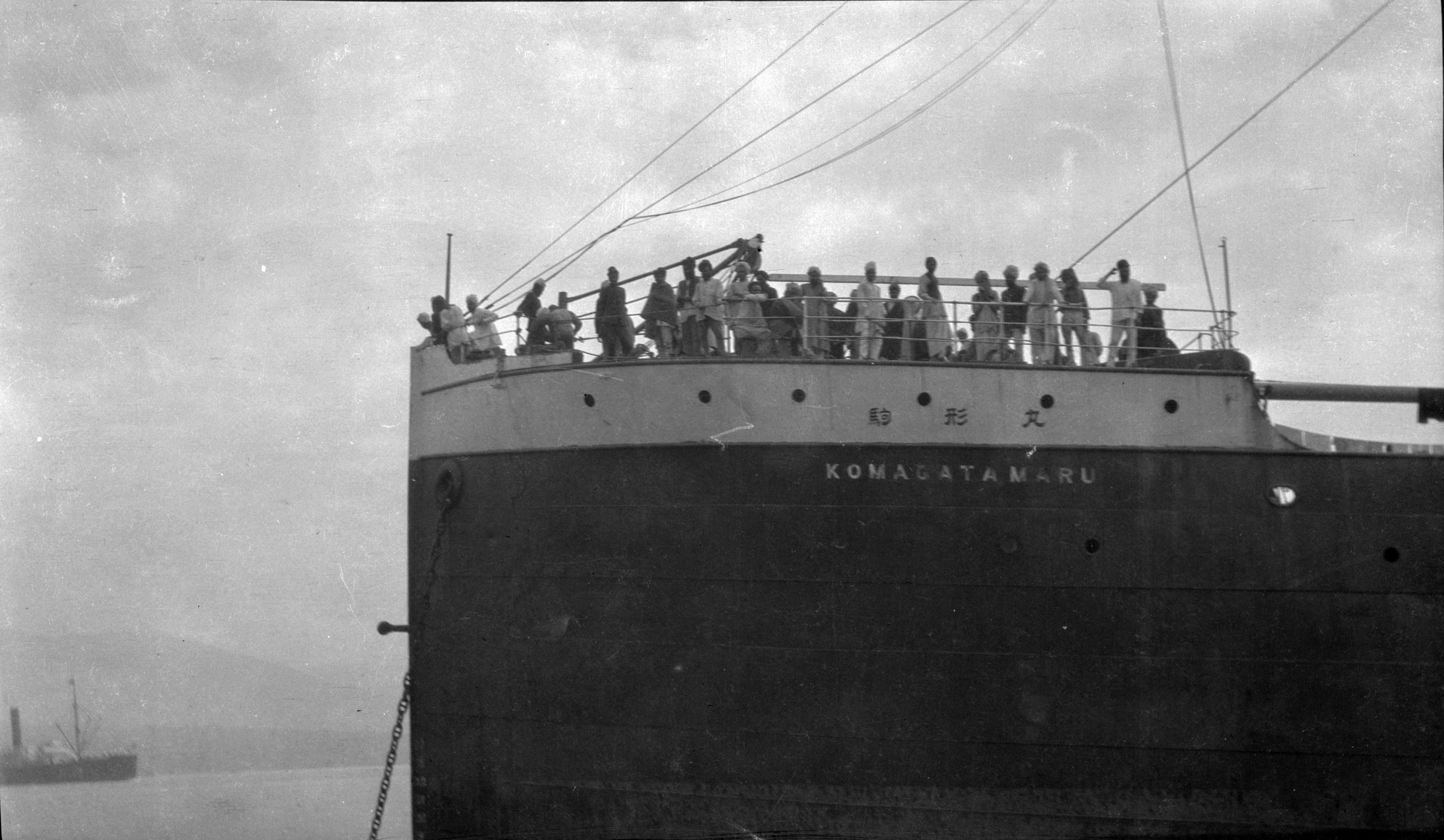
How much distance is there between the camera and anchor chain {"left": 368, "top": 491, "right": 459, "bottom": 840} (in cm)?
1430

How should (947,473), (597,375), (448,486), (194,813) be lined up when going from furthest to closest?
1. (194,813)
2. (448,486)
3. (597,375)
4. (947,473)

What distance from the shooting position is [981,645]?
1316cm

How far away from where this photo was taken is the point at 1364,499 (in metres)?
13.6

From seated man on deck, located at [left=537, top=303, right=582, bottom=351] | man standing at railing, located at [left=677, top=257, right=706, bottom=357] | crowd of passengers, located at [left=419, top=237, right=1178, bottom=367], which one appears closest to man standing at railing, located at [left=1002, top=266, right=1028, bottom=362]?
crowd of passengers, located at [left=419, top=237, right=1178, bottom=367]

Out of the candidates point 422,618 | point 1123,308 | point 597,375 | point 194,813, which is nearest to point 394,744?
point 422,618

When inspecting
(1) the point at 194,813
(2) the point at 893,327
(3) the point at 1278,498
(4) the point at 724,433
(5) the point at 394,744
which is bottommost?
(1) the point at 194,813

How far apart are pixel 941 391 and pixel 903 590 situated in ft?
6.96

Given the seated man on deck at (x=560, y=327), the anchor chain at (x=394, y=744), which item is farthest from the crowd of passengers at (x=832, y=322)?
the anchor chain at (x=394, y=744)

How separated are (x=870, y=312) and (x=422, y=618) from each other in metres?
6.21

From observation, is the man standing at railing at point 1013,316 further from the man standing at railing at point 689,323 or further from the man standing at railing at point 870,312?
the man standing at railing at point 689,323

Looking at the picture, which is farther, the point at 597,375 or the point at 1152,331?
the point at 1152,331

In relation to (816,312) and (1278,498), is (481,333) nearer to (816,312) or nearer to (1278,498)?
(816,312)

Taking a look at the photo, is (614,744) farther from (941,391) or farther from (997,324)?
(997,324)

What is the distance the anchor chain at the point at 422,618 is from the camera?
14297 millimetres
